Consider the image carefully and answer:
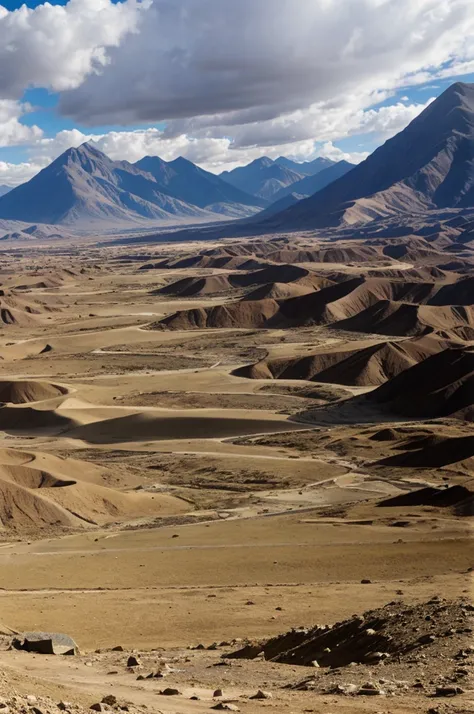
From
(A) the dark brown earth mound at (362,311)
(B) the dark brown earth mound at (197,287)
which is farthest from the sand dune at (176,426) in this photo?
(B) the dark brown earth mound at (197,287)

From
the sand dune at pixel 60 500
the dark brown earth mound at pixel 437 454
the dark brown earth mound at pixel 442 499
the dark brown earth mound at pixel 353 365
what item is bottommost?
the dark brown earth mound at pixel 437 454

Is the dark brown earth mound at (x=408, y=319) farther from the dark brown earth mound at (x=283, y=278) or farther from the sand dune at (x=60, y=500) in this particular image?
the sand dune at (x=60, y=500)

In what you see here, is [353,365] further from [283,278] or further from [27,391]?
[283,278]

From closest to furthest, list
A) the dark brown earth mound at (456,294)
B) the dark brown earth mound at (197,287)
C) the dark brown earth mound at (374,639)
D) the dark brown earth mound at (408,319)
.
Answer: the dark brown earth mound at (374,639) < the dark brown earth mound at (408,319) < the dark brown earth mound at (456,294) < the dark brown earth mound at (197,287)

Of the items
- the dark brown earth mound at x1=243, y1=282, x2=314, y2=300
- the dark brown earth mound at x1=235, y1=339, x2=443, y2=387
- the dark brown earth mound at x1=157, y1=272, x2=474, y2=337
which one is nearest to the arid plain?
the dark brown earth mound at x1=235, y1=339, x2=443, y2=387

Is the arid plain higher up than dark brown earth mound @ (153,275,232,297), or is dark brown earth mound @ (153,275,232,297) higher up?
dark brown earth mound @ (153,275,232,297)

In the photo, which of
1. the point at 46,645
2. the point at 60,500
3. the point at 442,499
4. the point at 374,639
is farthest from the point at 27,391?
the point at 374,639

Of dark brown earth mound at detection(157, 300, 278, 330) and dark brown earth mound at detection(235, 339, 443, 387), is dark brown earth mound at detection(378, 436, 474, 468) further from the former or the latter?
dark brown earth mound at detection(157, 300, 278, 330)
